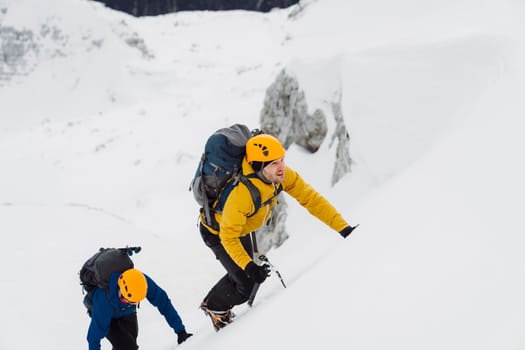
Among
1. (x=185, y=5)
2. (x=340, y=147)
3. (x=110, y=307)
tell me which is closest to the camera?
(x=110, y=307)

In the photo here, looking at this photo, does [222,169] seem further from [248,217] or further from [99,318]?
[99,318]

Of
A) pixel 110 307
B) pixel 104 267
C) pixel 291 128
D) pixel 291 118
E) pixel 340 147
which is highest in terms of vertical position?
pixel 291 118

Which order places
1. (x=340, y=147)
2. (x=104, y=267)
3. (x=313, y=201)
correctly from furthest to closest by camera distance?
(x=340, y=147) < (x=104, y=267) < (x=313, y=201)

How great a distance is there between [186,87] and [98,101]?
14.0 feet

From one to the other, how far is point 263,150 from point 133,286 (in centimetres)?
159

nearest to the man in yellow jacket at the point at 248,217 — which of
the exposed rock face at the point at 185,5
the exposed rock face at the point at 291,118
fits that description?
the exposed rock face at the point at 291,118

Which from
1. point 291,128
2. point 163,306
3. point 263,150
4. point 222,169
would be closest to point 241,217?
point 222,169

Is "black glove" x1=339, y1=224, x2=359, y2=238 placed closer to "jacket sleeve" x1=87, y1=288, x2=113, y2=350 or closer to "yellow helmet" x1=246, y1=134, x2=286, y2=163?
"yellow helmet" x1=246, y1=134, x2=286, y2=163

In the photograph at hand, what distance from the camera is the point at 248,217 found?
3496 millimetres

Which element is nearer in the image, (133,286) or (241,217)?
(241,217)

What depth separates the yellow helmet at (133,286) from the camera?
3756mm

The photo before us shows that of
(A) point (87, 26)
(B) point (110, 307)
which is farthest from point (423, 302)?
(A) point (87, 26)

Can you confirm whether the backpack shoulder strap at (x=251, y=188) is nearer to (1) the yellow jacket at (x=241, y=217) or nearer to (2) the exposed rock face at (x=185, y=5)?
(1) the yellow jacket at (x=241, y=217)

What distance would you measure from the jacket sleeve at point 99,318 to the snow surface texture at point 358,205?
0.67m
